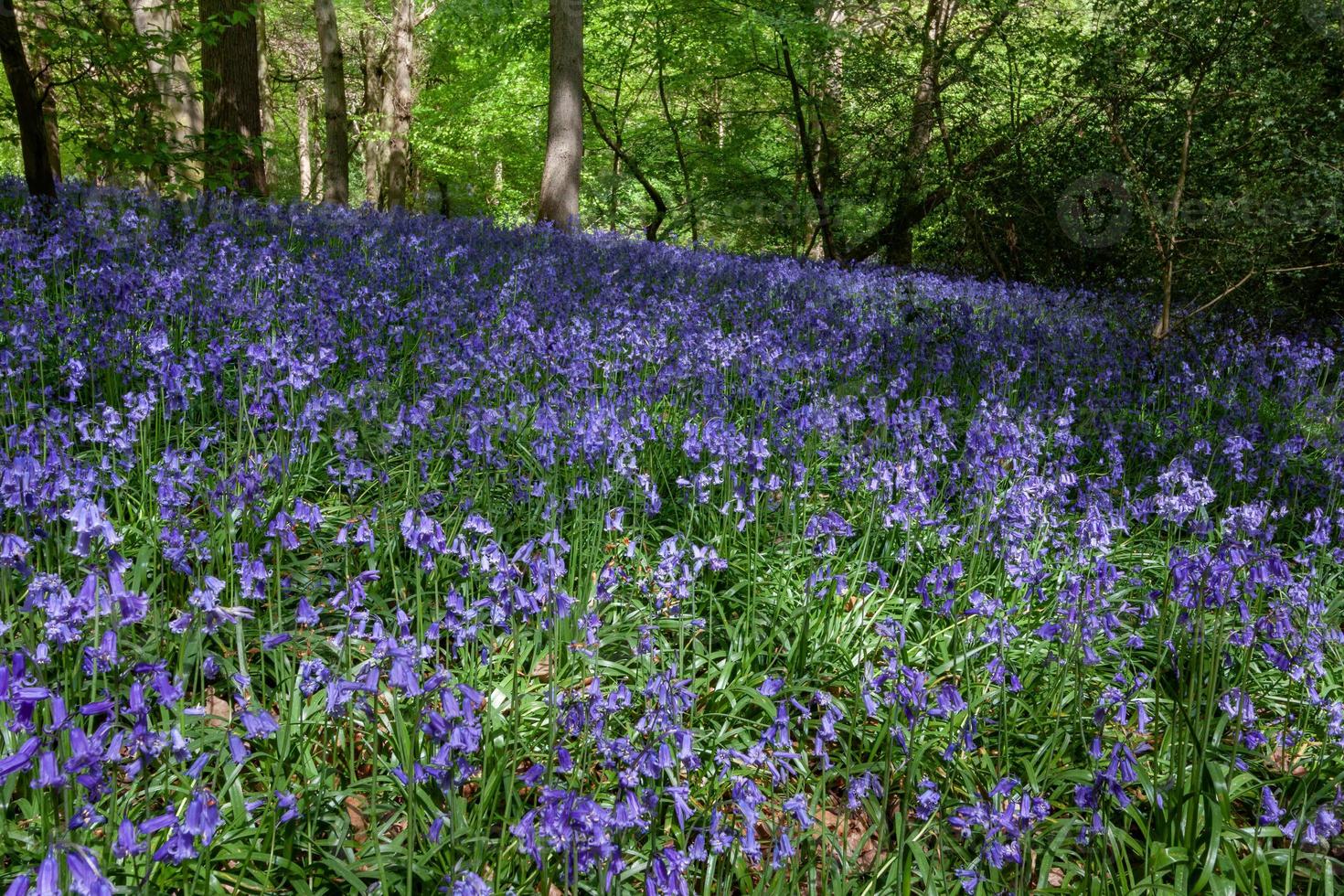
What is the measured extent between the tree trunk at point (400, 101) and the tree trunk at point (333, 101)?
2752 mm

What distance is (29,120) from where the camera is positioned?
7.08 metres

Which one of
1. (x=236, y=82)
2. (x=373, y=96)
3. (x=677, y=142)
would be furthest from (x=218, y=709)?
(x=373, y=96)

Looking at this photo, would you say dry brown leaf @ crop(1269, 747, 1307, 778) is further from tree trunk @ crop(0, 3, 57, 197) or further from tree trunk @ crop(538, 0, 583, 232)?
tree trunk @ crop(538, 0, 583, 232)

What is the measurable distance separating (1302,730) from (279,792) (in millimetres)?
2910

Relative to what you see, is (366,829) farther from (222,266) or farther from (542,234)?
(542,234)

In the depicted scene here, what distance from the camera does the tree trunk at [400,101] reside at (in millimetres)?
19172

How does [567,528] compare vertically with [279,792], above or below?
above

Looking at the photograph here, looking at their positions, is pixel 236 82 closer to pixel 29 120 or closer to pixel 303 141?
pixel 29 120

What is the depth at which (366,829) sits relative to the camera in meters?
2.30

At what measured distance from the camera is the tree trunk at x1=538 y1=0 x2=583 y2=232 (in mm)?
11789

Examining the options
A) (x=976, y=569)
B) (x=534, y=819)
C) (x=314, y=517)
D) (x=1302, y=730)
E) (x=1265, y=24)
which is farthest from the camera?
(x=1265, y=24)

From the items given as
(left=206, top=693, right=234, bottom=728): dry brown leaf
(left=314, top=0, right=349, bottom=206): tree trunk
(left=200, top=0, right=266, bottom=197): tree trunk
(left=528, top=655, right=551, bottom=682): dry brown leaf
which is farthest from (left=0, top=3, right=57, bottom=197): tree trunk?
(left=314, top=0, right=349, bottom=206): tree trunk

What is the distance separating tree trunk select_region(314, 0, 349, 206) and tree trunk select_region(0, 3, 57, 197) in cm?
826

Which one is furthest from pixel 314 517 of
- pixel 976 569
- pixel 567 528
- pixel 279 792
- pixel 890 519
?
pixel 976 569
